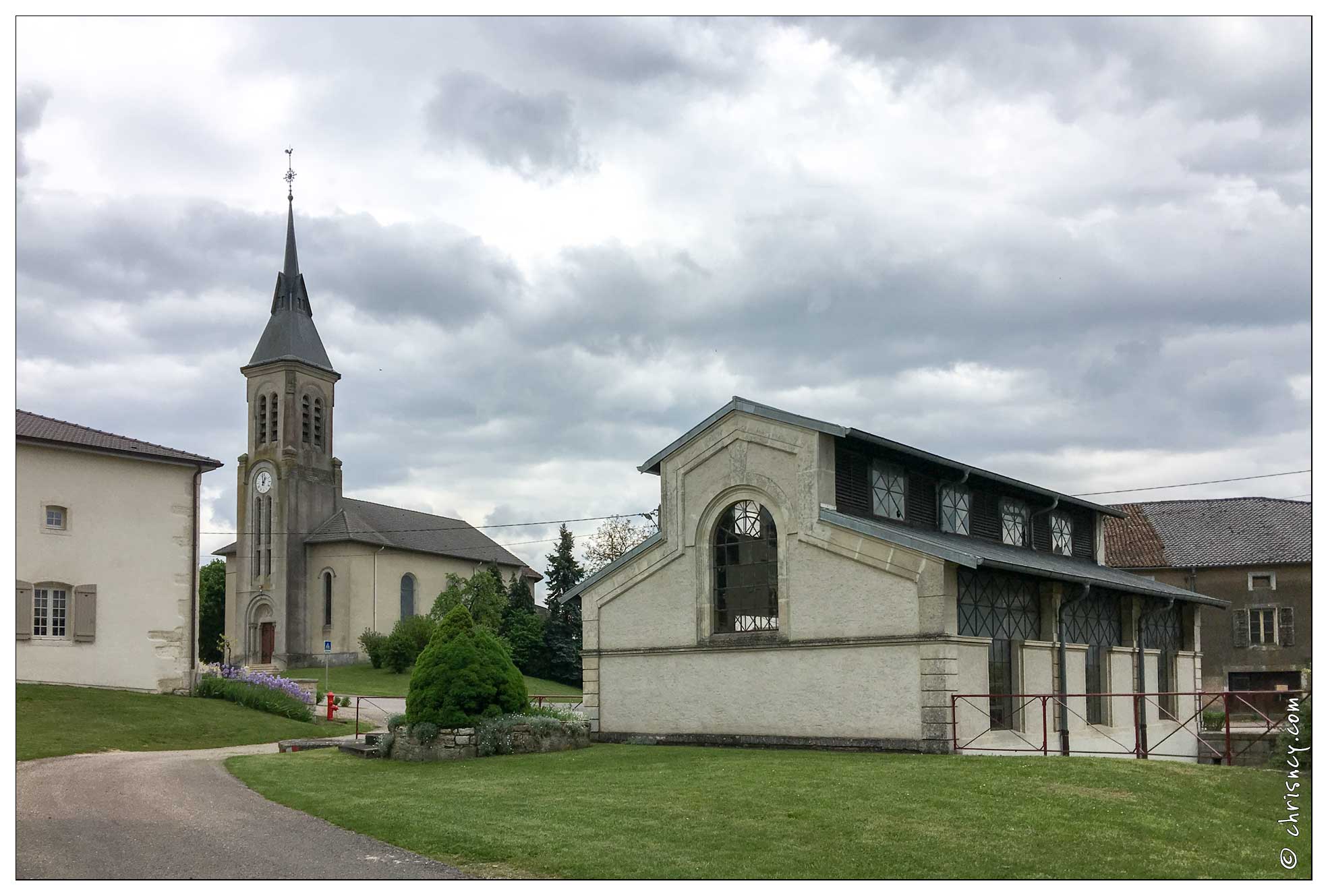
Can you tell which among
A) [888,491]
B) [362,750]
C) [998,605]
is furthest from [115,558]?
[998,605]

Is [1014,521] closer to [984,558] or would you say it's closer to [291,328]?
[984,558]

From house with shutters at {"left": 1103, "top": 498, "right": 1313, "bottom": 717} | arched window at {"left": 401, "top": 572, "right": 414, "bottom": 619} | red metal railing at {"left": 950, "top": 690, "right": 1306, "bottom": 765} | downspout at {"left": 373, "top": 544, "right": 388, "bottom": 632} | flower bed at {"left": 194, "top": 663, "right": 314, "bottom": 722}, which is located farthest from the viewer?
arched window at {"left": 401, "top": 572, "right": 414, "bottom": 619}

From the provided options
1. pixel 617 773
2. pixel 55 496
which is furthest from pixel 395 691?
pixel 617 773

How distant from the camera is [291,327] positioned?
220ft

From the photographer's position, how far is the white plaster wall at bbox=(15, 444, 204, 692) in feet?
99.2

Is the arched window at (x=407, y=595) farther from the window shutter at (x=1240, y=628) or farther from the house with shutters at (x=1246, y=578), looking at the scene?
the window shutter at (x=1240, y=628)

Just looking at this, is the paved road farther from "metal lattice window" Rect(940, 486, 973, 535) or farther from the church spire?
the church spire

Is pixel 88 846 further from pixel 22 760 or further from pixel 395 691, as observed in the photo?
pixel 395 691

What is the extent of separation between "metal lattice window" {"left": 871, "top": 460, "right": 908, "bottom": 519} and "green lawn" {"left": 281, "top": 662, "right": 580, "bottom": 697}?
2681 cm

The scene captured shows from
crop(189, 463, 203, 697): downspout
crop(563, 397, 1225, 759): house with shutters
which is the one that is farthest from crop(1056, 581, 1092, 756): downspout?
crop(189, 463, 203, 697): downspout

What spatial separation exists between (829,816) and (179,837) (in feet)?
24.1

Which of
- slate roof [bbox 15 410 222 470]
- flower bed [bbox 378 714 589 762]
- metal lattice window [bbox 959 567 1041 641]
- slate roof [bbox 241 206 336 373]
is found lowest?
flower bed [bbox 378 714 589 762]

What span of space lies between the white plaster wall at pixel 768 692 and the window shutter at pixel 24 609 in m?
15.3

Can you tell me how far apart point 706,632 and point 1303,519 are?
3503cm
